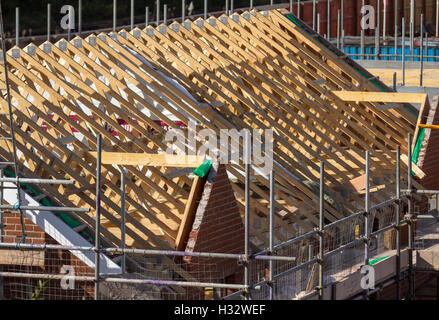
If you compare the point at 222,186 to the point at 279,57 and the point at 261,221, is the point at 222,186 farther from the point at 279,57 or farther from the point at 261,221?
the point at 279,57

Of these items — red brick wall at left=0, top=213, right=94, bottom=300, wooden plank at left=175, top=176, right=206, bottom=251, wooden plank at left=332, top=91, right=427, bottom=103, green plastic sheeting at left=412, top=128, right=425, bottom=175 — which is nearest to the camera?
red brick wall at left=0, top=213, right=94, bottom=300

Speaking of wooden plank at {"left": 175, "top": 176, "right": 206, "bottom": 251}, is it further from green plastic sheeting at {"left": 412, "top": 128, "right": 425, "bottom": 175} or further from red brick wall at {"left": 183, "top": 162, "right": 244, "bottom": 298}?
green plastic sheeting at {"left": 412, "top": 128, "right": 425, "bottom": 175}

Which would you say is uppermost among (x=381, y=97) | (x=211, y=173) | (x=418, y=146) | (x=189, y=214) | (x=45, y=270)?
(x=381, y=97)

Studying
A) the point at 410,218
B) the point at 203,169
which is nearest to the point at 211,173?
the point at 203,169

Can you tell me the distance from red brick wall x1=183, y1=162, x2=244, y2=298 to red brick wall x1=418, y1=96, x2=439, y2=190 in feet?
21.0

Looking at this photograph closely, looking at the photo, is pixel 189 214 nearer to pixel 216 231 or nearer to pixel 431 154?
pixel 216 231

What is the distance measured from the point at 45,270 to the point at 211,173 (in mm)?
2536

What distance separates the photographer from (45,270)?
46.7 ft

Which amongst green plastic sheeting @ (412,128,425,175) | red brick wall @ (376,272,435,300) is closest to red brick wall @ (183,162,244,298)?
red brick wall @ (376,272,435,300)

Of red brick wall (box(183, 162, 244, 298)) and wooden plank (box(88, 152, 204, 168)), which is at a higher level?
wooden plank (box(88, 152, 204, 168))

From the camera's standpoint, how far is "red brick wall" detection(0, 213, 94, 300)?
1409 centimetres

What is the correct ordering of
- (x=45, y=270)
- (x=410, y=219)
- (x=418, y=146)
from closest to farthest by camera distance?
(x=45, y=270) < (x=410, y=219) < (x=418, y=146)

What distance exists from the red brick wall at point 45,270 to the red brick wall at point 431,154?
878 centimetres

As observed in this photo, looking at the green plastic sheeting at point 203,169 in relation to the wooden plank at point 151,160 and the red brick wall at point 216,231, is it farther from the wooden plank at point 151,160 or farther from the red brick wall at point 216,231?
the wooden plank at point 151,160
